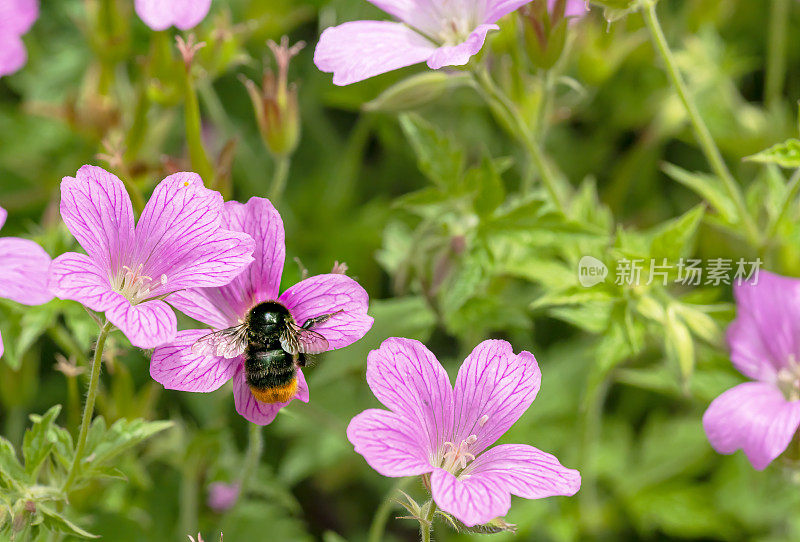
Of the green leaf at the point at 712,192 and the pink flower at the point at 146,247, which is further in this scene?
the green leaf at the point at 712,192

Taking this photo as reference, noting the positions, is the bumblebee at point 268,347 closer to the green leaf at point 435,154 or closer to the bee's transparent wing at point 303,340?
the bee's transparent wing at point 303,340

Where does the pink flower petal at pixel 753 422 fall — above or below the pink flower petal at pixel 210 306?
below

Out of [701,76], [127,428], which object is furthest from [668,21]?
[127,428]

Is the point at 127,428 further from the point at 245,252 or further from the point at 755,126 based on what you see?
the point at 755,126

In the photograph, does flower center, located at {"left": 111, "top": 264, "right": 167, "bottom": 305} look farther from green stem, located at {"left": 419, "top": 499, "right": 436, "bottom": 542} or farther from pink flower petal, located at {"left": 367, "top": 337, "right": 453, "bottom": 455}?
green stem, located at {"left": 419, "top": 499, "right": 436, "bottom": 542}

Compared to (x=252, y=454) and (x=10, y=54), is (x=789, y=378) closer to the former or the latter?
(x=252, y=454)

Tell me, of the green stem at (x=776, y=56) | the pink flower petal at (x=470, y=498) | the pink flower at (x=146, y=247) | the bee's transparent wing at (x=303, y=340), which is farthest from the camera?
the green stem at (x=776, y=56)

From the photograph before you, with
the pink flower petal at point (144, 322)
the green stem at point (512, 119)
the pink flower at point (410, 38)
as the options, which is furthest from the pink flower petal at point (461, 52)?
the pink flower petal at point (144, 322)
